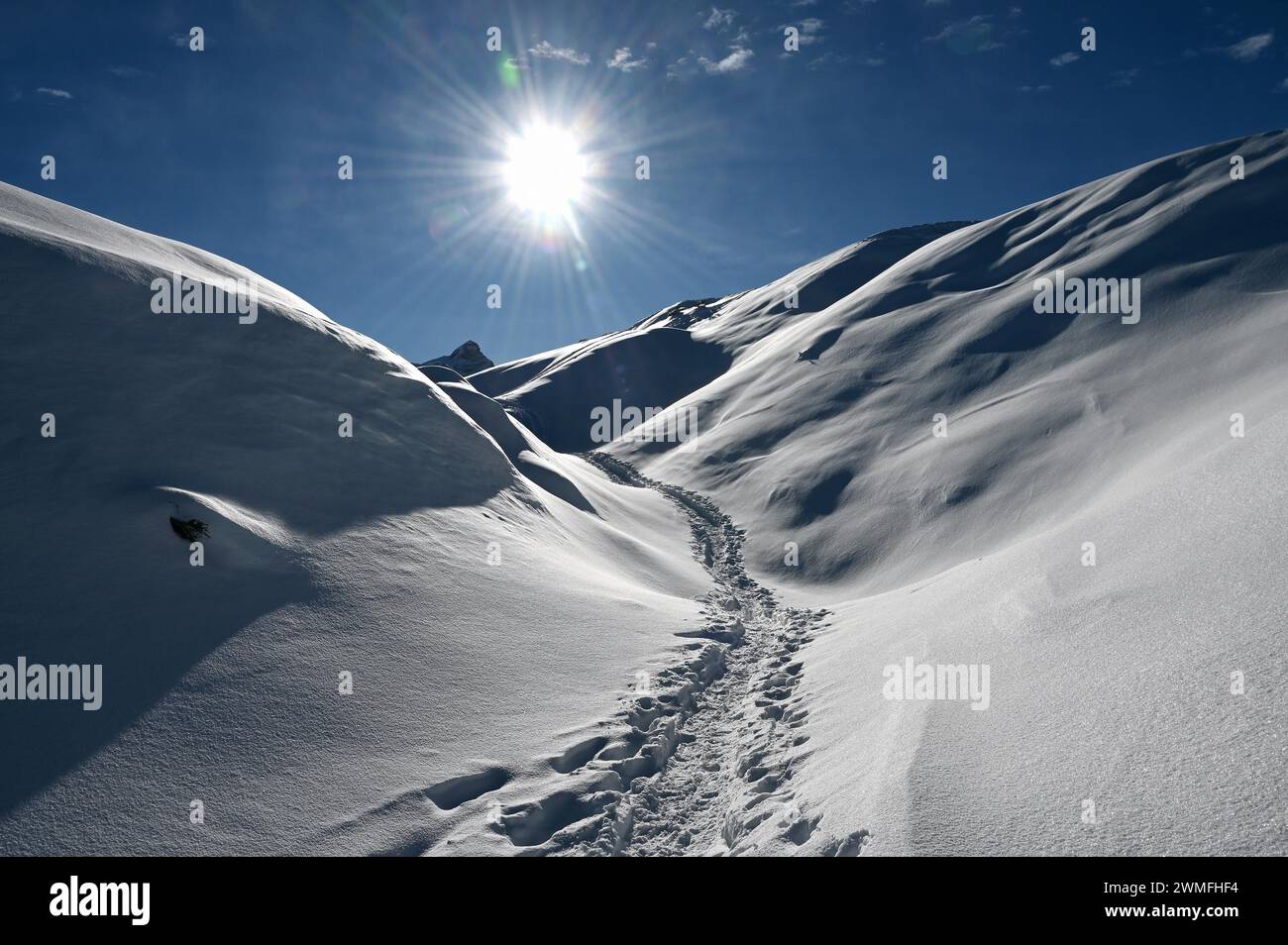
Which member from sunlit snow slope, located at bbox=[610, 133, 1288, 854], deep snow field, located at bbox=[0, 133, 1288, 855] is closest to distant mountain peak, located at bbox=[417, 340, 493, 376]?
sunlit snow slope, located at bbox=[610, 133, 1288, 854]

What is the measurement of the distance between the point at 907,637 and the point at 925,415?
52.5ft

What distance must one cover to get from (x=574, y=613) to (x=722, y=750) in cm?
389

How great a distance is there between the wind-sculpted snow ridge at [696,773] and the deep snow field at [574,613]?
0.15 feet

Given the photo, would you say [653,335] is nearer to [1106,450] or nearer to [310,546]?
[1106,450]

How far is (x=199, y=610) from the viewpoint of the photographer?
750 centimetres

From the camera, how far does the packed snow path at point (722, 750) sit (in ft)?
20.1

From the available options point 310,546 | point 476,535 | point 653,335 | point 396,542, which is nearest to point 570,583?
point 476,535

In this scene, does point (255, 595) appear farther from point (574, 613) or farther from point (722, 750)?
point (722, 750)

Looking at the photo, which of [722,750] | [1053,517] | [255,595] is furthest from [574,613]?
[1053,517]

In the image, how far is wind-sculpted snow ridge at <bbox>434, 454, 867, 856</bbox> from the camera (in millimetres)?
6059

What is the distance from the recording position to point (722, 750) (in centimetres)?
797

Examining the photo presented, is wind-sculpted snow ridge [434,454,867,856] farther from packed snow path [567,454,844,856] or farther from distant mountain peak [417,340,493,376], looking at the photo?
distant mountain peak [417,340,493,376]

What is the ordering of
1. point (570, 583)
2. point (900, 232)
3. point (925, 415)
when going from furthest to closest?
point (900, 232) → point (925, 415) → point (570, 583)
